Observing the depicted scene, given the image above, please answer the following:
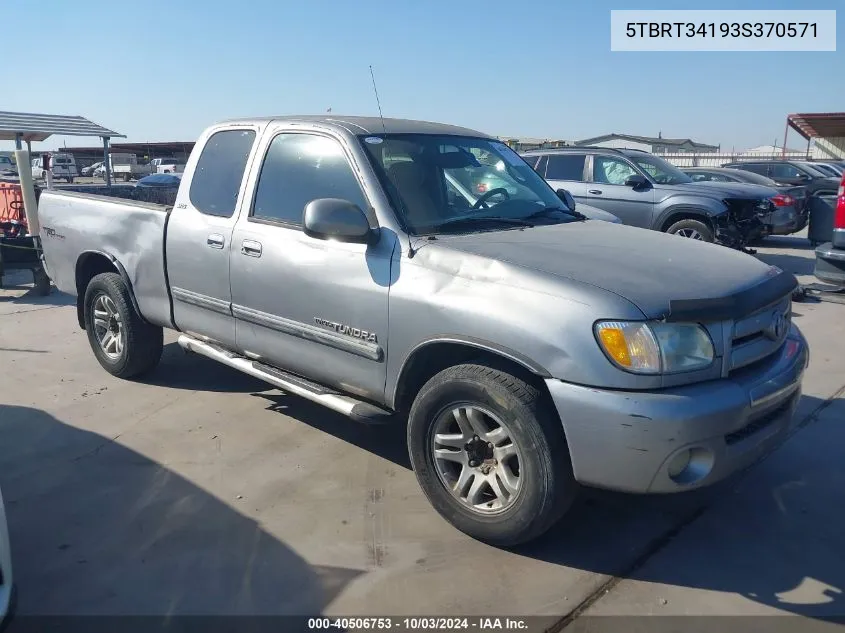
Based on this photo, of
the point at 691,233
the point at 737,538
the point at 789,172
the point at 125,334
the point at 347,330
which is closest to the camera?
the point at 737,538

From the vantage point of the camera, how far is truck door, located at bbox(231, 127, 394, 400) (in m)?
3.56

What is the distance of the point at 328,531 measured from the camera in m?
3.42

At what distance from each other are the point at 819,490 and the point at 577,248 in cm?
186

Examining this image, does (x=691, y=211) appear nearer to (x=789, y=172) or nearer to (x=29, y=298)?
(x=29, y=298)

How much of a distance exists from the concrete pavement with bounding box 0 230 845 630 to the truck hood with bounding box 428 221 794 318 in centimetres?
117

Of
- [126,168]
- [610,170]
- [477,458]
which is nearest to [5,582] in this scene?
[477,458]

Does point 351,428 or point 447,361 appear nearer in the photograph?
point 447,361

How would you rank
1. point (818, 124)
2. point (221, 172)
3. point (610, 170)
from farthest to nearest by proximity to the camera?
point (818, 124)
point (610, 170)
point (221, 172)

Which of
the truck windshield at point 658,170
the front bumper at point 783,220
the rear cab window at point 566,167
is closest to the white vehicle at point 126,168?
the rear cab window at point 566,167

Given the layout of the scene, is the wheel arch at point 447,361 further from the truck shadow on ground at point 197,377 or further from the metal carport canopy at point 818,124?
the metal carport canopy at point 818,124

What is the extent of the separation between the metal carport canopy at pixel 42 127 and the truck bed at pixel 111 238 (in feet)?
A: 20.0

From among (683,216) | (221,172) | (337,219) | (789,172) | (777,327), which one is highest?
(221,172)

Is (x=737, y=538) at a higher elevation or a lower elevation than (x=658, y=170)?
lower

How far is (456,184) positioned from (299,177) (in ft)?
3.01
